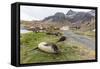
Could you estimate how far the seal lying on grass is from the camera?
→ 2687 millimetres

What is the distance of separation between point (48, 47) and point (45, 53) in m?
0.07

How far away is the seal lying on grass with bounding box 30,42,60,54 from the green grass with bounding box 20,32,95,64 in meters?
0.03

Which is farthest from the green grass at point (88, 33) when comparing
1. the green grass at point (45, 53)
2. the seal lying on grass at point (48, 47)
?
the seal lying on grass at point (48, 47)

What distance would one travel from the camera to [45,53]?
2709 millimetres

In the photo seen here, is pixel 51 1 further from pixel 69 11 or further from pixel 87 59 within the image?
pixel 87 59

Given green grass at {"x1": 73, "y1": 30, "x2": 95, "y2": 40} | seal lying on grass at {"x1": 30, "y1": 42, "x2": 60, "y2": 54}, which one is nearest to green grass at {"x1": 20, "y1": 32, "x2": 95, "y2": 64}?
seal lying on grass at {"x1": 30, "y1": 42, "x2": 60, "y2": 54}

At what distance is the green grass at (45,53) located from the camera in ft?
8.54

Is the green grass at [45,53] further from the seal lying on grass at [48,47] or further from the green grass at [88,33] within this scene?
the green grass at [88,33]

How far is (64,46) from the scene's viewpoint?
2.81 meters

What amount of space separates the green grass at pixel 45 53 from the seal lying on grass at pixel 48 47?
3 cm

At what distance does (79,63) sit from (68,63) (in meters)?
0.15

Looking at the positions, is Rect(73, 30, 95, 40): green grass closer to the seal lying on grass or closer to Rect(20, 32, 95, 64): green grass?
Rect(20, 32, 95, 64): green grass
